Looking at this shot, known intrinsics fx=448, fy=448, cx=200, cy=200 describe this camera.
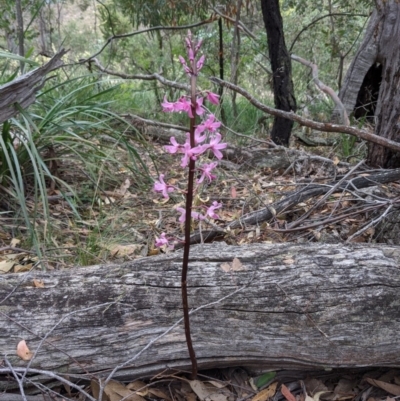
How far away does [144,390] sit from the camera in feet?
5.30

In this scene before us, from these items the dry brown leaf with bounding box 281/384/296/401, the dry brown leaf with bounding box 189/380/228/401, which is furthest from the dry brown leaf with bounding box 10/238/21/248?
the dry brown leaf with bounding box 281/384/296/401

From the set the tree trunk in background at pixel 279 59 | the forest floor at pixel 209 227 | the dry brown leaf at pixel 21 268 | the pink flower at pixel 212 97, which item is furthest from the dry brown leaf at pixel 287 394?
the tree trunk in background at pixel 279 59

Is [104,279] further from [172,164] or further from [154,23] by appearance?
[154,23]

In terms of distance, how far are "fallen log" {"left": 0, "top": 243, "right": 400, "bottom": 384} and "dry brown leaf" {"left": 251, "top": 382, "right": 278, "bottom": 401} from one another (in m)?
0.08

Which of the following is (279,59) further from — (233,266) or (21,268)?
(21,268)

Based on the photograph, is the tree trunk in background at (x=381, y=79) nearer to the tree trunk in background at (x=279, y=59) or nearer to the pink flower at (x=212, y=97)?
the tree trunk in background at (x=279, y=59)

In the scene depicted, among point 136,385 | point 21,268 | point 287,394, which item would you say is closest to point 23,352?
point 136,385

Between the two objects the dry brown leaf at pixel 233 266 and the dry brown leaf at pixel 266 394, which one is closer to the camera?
the dry brown leaf at pixel 266 394

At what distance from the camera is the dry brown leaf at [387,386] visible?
1687 mm

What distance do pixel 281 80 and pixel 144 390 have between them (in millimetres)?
3423

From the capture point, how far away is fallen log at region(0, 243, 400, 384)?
1.64 m

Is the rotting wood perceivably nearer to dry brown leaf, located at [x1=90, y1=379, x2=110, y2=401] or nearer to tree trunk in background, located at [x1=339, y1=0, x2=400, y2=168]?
tree trunk in background, located at [x1=339, y1=0, x2=400, y2=168]

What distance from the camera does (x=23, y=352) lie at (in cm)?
160

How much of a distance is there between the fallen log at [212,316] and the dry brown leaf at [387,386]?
0.08 metres
